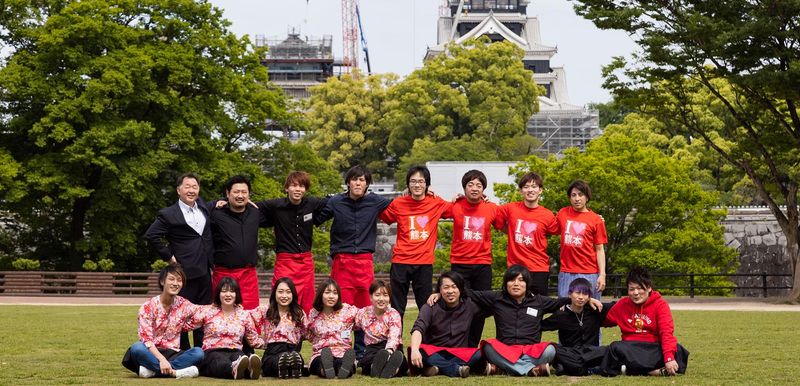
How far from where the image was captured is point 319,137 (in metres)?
59.1

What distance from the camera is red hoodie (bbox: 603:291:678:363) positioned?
31.0ft

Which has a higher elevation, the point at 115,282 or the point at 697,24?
the point at 697,24

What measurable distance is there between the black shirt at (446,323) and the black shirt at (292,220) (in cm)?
146

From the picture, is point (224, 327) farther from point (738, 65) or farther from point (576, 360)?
point (738, 65)

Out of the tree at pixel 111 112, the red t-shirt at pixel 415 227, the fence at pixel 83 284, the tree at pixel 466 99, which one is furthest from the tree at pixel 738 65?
the tree at pixel 466 99

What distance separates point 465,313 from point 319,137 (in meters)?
49.7

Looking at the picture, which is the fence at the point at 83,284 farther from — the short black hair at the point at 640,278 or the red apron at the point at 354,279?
the short black hair at the point at 640,278

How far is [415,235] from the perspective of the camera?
10539 millimetres

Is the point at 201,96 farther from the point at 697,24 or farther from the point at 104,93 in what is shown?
the point at 697,24

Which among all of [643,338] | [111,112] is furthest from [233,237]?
[111,112]

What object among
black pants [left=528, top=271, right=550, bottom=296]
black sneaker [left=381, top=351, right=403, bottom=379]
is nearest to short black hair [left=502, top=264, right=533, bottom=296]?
black pants [left=528, top=271, right=550, bottom=296]

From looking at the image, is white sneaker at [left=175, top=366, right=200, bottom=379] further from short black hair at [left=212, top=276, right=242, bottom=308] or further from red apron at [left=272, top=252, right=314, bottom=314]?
red apron at [left=272, top=252, right=314, bottom=314]

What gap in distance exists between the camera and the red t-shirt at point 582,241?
10.6m

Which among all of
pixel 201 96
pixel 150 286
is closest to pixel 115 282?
pixel 150 286
